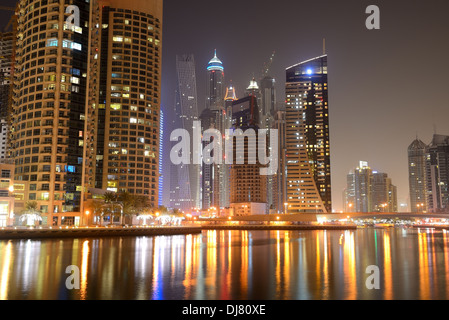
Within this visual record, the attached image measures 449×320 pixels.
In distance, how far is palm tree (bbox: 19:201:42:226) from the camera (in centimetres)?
10272

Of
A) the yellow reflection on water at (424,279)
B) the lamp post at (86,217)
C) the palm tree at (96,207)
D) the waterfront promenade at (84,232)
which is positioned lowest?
the yellow reflection on water at (424,279)

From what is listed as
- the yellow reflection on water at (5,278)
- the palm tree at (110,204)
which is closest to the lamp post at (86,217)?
the palm tree at (110,204)

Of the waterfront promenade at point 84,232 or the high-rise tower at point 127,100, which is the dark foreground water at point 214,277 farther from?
the high-rise tower at point 127,100

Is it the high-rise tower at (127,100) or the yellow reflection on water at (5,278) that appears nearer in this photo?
the yellow reflection on water at (5,278)

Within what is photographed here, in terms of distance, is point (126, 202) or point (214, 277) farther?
point (126, 202)

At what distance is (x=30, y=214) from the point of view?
102188 mm

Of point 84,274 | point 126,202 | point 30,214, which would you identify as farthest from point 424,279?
point 30,214

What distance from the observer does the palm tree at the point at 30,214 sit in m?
103

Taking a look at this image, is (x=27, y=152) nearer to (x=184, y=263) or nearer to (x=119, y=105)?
(x=119, y=105)

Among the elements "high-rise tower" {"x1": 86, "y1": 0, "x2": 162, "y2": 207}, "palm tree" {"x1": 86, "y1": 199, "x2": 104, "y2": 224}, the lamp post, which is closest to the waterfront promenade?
"palm tree" {"x1": 86, "y1": 199, "x2": 104, "y2": 224}

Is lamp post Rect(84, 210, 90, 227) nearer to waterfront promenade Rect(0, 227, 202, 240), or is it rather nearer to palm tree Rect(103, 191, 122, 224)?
palm tree Rect(103, 191, 122, 224)

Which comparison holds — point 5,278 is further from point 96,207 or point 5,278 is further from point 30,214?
point 96,207
